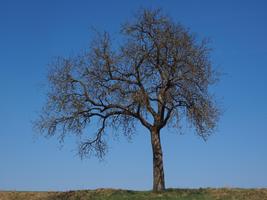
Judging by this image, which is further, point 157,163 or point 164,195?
point 157,163

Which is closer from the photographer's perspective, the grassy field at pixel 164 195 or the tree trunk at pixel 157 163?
the grassy field at pixel 164 195

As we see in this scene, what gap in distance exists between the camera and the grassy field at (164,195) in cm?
3222

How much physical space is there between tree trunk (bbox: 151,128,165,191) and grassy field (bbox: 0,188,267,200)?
3.79 ft

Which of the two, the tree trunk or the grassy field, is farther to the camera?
the tree trunk

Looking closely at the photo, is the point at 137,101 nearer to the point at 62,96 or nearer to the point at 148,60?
the point at 148,60

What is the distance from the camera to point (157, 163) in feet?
117

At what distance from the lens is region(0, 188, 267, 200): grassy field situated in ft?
106

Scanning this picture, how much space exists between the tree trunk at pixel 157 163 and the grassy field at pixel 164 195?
1.16m

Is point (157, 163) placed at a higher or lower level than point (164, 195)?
higher

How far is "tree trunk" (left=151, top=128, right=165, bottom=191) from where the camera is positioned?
35.5 meters

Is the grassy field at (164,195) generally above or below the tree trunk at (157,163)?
below

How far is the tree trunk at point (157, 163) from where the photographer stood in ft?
116

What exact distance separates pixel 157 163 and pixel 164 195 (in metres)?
3.40

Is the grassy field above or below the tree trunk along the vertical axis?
below
